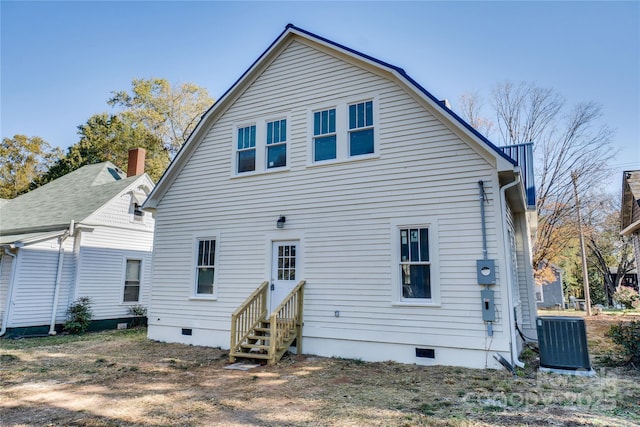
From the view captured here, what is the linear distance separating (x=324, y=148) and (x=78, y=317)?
10444 millimetres

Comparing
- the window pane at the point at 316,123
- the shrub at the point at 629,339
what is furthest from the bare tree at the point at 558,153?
the window pane at the point at 316,123

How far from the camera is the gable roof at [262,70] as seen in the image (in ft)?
23.2

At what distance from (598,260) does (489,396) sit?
4010 centimetres

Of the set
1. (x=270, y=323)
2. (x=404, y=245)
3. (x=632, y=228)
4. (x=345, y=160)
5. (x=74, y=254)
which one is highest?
(x=345, y=160)

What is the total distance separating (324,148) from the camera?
29.0 ft

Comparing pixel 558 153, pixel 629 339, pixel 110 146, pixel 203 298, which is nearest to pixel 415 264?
pixel 629 339

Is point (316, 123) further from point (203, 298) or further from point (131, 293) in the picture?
point (131, 293)

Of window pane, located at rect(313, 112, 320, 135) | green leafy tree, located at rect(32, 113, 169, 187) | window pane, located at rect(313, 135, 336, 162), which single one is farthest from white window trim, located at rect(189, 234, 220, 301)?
green leafy tree, located at rect(32, 113, 169, 187)

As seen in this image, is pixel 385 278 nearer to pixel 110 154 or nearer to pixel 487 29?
pixel 487 29

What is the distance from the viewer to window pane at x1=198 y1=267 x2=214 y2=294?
9695 mm

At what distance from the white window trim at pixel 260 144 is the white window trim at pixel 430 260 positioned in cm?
312

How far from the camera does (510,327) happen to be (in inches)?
255

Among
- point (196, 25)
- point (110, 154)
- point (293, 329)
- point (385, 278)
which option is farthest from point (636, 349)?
point (110, 154)

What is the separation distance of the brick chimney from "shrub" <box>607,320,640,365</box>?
18282 millimetres
